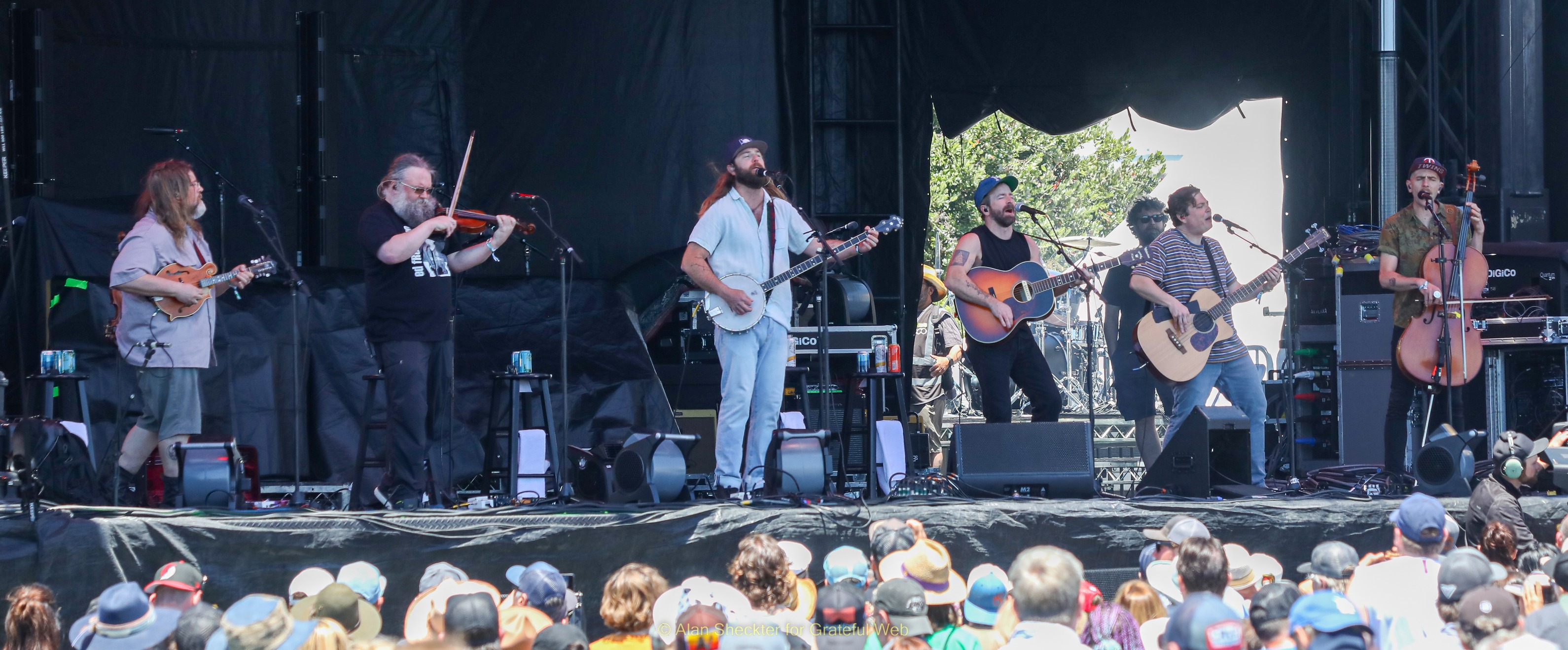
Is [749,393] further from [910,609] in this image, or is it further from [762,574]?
[910,609]

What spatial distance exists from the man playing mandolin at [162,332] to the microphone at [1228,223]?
17.1 feet

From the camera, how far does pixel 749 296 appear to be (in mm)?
6523

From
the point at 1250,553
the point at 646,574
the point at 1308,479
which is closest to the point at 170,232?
the point at 646,574

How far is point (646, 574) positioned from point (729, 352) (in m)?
2.62

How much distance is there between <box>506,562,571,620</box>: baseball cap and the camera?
4.41 m

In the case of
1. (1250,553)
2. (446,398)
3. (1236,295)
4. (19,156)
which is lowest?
(1250,553)

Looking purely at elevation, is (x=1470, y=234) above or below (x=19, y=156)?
below

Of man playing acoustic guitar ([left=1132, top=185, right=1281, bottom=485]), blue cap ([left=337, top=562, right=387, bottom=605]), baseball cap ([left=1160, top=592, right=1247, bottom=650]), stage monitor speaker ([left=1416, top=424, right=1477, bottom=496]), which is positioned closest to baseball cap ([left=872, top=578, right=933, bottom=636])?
baseball cap ([left=1160, top=592, right=1247, bottom=650])

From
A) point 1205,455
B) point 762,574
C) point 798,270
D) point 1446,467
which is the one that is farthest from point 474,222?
point 1446,467

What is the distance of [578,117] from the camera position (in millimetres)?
9812

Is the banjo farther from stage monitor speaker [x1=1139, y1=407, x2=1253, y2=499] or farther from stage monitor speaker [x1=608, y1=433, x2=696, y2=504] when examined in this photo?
stage monitor speaker [x1=1139, y1=407, x2=1253, y2=499]

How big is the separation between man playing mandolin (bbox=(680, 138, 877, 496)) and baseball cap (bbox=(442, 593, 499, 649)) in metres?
2.96

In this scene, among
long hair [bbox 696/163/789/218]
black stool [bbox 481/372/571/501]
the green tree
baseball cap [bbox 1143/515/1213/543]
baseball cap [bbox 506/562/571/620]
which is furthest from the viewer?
the green tree

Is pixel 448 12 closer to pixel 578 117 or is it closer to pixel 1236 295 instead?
pixel 578 117
